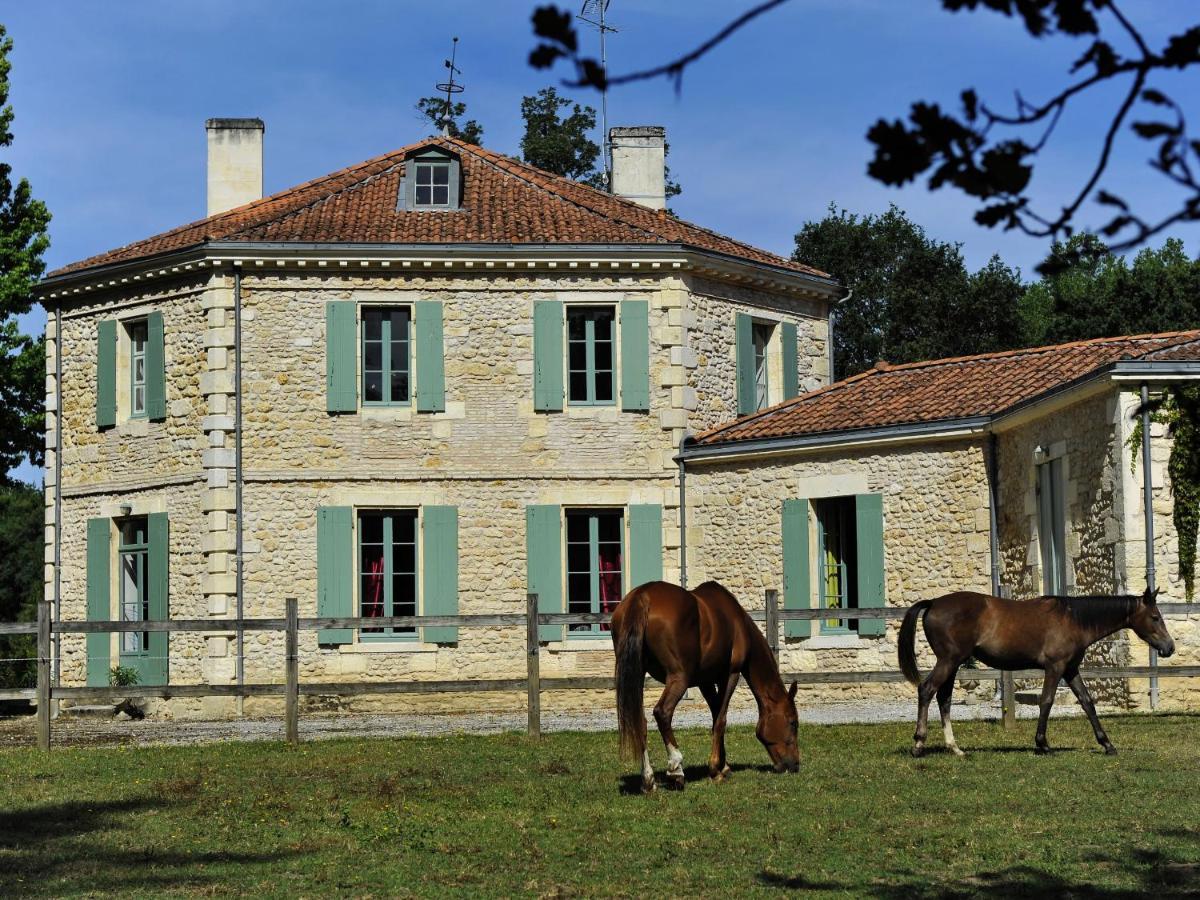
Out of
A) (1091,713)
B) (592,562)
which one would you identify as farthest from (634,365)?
(1091,713)

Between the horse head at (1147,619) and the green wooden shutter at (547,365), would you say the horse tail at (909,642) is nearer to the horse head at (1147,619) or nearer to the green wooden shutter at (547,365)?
the horse head at (1147,619)

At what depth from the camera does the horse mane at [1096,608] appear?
11922 mm

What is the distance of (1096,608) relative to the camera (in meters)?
11.9

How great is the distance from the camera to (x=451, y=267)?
21.7m

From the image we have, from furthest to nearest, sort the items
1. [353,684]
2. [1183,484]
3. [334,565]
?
[334,565], [1183,484], [353,684]

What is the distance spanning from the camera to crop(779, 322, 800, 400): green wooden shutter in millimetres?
23812

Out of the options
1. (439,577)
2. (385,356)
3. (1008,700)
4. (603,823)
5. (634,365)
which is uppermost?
(385,356)

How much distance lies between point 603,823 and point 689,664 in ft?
5.12

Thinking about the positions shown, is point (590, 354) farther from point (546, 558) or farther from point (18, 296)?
point (18, 296)

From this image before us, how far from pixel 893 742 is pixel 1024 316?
2970 centimetres

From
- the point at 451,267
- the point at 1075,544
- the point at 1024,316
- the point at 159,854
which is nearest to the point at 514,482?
the point at 451,267

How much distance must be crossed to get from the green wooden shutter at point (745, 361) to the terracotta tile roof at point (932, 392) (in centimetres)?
33

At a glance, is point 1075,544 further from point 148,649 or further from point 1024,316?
point 1024,316

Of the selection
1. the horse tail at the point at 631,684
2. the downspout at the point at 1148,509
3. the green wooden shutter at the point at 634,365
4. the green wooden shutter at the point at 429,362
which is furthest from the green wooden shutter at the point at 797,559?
the horse tail at the point at 631,684
